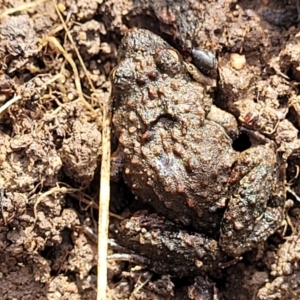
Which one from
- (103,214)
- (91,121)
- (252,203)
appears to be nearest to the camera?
(252,203)

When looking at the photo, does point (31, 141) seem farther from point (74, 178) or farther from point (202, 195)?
point (202, 195)

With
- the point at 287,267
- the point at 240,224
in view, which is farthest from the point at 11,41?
the point at 287,267

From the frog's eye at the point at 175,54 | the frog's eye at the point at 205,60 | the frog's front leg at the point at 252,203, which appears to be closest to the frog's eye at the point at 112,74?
the frog's eye at the point at 175,54

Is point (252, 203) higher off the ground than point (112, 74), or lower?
lower

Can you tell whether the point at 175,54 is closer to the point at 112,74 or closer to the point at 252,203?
the point at 112,74

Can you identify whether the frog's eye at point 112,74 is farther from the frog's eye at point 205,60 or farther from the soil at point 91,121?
the frog's eye at point 205,60

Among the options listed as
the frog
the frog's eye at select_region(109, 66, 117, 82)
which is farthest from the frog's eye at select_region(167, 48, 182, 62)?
the frog's eye at select_region(109, 66, 117, 82)

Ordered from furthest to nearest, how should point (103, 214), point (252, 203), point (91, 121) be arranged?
point (91, 121), point (103, 214), point (252, 203)

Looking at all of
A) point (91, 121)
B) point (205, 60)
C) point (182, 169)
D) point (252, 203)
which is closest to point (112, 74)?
point (91, 121)
